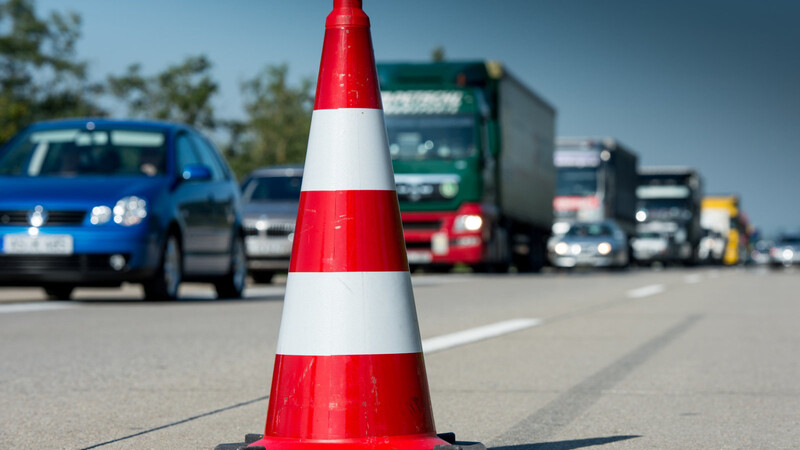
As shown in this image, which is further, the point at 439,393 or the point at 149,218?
the point at 149,218

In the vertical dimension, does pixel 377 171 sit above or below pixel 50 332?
above

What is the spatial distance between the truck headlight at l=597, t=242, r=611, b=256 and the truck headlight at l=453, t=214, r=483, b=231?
11.2 m

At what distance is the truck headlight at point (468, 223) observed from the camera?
25.1 meters

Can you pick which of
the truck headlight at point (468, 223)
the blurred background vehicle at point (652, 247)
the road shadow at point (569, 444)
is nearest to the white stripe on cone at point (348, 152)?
the road shadow at point (569, 444)

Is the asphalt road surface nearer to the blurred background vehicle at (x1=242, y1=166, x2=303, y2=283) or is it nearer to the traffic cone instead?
the traffic cone

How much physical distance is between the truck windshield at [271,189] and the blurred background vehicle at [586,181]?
63.6ft

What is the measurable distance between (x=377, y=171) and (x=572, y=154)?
3720cm

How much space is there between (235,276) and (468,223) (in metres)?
10.9

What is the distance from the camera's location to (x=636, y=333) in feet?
35.0

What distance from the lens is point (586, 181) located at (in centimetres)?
4103

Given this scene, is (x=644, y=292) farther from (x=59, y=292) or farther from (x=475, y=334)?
(x=475, y=334)

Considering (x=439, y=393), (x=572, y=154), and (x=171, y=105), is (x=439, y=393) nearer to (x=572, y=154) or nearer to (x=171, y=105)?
(x=572, y=154)

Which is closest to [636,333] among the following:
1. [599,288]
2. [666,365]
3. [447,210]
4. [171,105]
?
[666,365]

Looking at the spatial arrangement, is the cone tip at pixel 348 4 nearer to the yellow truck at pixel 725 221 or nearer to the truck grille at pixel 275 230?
the truck grille at pixel 275 230
